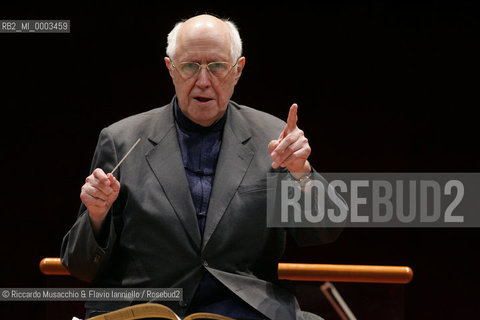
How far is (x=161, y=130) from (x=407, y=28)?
4.69 ft

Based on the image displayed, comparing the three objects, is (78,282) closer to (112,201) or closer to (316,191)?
(112,201)

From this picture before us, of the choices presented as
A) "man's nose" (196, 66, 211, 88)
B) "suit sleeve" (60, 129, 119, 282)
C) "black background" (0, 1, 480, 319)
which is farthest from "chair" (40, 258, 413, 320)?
"black background" (0, 1, 480, 319)

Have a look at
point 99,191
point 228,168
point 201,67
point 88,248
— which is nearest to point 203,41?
point 201,67

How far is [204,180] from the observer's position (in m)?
1.94

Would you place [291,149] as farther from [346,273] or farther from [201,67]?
[346,273]

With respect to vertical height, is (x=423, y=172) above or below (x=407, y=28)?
below

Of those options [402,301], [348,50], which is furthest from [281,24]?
[402,301]

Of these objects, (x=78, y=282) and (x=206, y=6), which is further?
(x=206, y=6)

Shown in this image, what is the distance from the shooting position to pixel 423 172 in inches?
120

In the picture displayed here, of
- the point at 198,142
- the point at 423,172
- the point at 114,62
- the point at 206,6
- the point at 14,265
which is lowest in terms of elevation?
the point at 14,265

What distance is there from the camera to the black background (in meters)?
2.96

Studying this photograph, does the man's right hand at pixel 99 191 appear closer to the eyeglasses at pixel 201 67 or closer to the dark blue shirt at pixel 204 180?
the dark blue shirt at pixel 204 180

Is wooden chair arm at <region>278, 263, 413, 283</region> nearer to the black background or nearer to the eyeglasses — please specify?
the eyeglasses

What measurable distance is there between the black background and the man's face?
3.43 ft
